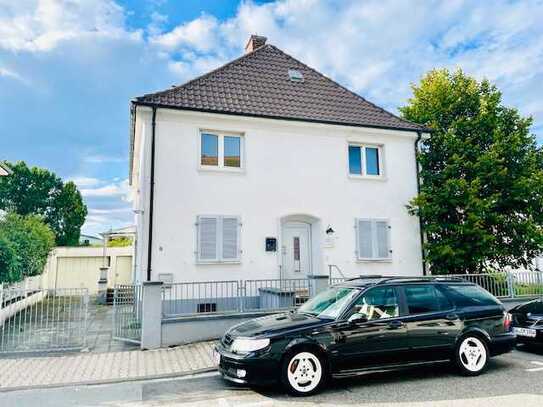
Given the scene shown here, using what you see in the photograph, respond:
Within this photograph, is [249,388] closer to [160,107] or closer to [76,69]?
[160,107]

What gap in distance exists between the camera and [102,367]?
7.58 metres

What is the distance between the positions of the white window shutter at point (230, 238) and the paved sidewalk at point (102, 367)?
12.2ft

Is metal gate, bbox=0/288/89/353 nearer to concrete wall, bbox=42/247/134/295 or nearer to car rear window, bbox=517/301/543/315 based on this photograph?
concrete wall, bbox=42/247/134/295

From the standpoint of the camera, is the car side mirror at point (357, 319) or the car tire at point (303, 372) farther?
the car side mirror at point (357, 319)

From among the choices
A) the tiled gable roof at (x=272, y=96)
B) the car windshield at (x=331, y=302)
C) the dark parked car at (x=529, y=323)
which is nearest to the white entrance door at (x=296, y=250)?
the tiled gable roof at (x=272, y=96)

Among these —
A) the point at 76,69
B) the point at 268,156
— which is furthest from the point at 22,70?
the point at 268,156

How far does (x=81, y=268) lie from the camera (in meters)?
22.9

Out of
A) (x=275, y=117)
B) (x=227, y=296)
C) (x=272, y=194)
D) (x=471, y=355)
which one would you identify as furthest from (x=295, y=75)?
(x=471, y=355)

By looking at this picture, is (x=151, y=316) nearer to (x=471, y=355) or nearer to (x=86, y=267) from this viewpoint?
(x=471, y=355)

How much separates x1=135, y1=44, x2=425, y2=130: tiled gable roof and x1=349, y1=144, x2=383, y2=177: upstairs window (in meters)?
0.87

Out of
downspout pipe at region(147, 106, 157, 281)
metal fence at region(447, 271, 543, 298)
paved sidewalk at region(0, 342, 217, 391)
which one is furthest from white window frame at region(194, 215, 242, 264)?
metal fence at region(447, 271, 543, 298)

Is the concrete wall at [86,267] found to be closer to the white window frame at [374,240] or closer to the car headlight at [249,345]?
the white window frame at [374,240]

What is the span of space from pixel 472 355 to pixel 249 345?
12.2 ft

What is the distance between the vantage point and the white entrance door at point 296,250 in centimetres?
1325
